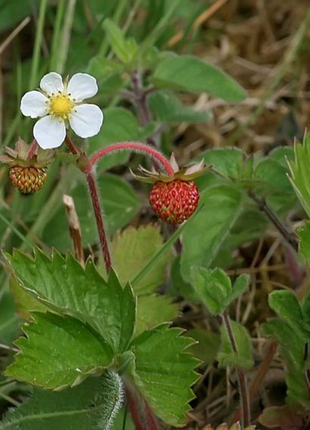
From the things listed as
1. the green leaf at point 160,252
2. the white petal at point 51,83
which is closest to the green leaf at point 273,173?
the green leaf at point 160,252

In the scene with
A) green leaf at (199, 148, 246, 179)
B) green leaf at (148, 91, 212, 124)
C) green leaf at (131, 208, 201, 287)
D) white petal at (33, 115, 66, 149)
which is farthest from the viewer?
green leaf at (148, 91, 212, 124)

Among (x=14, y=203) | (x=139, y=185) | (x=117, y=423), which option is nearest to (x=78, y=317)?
(x=117, y=423)

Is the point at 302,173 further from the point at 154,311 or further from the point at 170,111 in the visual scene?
the point at 170,111

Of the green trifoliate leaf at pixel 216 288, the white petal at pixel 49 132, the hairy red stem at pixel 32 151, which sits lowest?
the green trifoliate leaf at pixel 216 288

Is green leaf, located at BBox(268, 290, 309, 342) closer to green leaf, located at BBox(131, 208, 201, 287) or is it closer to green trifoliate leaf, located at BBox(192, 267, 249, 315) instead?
green trifoliate leaf, located at BBox(192, 267, 249, 315)

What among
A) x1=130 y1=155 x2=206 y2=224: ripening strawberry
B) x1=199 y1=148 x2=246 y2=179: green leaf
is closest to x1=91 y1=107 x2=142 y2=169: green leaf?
x1=199 y1=148 x2=246 y2=179: green leaf

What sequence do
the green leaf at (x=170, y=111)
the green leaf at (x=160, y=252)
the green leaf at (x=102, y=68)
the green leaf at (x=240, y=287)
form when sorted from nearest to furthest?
the green leaf at (x=240, y=287)
the green leaf at (x=160, y=252)
the green leaf at (x=102, y=68)
the green leaf at (x=170, y=111)

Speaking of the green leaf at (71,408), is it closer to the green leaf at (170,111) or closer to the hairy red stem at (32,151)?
the hairy red stem at (32,151)
